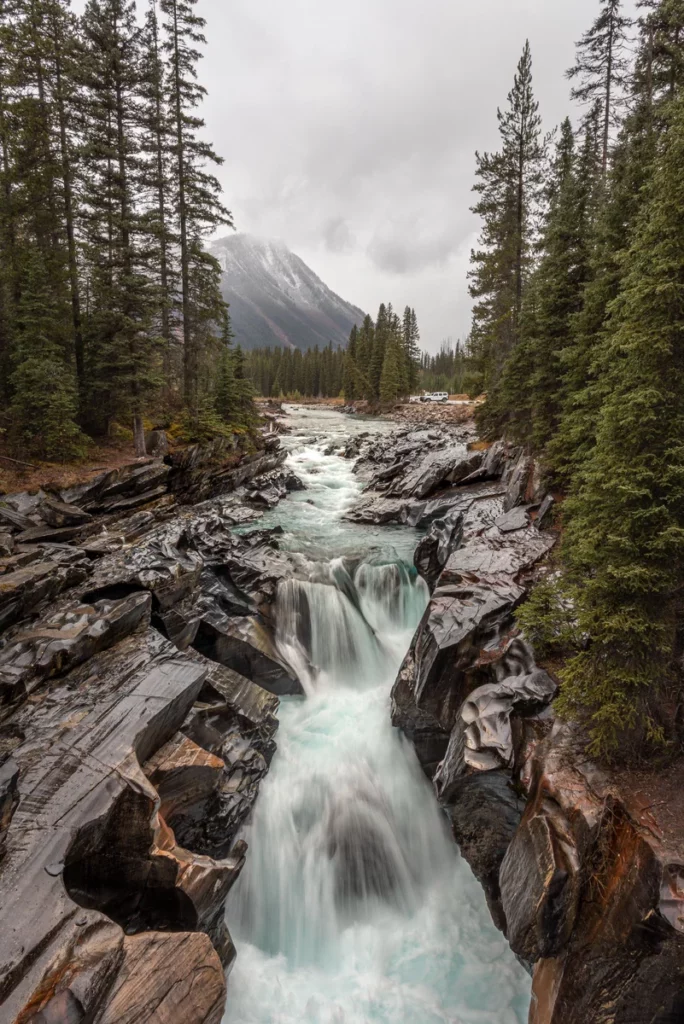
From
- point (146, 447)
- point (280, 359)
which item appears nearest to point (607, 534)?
point (146, 447)

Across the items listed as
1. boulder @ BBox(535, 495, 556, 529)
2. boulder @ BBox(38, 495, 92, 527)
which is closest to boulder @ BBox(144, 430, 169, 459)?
boulder @ BBox(38, 495, 92, 527)

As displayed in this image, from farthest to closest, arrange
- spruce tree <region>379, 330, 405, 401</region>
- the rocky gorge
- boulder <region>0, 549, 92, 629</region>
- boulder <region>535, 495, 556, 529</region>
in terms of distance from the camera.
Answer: spruce tree <region>379, 330, 405, 401</region>
boulder <region>535, 495, 556, 529</region>
boulder <region>0, 549, 92, 629</region>
the rocky gorge

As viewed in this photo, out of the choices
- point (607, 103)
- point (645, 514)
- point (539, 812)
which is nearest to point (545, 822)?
point (539, 812)

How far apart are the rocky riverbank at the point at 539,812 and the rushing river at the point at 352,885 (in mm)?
764

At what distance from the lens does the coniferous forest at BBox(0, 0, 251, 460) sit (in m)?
16.9

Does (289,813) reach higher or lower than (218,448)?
lower

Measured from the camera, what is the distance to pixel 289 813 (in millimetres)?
7949

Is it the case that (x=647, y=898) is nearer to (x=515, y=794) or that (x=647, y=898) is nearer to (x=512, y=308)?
(x=515, y=794)

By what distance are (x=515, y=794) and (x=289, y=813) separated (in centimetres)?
419

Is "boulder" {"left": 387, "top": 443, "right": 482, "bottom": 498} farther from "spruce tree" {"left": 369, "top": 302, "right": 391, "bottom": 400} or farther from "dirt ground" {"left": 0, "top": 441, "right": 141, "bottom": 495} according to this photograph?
"spruce tree" {"left": 369, "top": 302, "right": 391, "bottom": 400}

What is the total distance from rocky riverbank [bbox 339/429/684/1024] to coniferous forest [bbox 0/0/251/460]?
1644 centimetres

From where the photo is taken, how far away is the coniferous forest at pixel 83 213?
1694cm

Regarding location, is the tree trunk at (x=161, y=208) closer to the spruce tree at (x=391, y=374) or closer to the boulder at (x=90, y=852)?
the boulder at (x=90, y=852)

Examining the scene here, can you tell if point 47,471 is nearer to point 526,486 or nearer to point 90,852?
point 90,852
